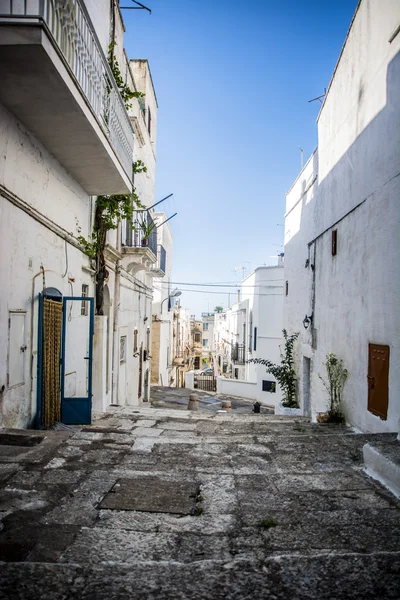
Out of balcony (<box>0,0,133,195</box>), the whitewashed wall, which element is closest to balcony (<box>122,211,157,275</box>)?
balcony (<box>0,0,133,195</box>)

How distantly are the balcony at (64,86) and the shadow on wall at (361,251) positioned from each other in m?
3.89

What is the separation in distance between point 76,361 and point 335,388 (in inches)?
187

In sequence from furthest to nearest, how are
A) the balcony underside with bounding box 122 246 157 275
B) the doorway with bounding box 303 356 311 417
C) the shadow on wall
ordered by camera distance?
1. the balcony underside with bounding box 122 246 157 275
2. the doorway with bounding box 303 356 311 417
3. the shadow on wall

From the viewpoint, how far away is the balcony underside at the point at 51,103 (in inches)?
162

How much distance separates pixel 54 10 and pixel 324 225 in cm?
596

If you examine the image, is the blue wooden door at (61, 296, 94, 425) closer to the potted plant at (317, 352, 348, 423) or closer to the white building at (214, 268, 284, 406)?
the potted plant at (317, 352, 348, 423)

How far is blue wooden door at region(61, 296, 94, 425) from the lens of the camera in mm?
6602

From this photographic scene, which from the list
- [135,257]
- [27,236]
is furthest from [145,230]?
[27,236]

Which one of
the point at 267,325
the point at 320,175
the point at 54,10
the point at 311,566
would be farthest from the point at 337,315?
the point at 267,325

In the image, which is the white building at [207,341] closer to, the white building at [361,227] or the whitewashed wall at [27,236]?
the white building at [361,227]

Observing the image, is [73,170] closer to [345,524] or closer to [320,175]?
[320,175]

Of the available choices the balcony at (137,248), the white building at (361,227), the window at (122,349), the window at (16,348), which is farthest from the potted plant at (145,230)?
the window at (16,348)

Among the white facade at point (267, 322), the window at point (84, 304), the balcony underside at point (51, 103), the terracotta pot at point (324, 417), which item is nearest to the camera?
the balcony underside at point (51, 103)

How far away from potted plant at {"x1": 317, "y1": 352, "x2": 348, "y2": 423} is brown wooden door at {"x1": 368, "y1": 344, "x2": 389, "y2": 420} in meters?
1.28
